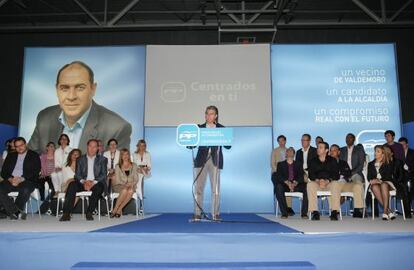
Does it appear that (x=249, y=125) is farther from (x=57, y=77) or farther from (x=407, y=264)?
(x=407, y=264)

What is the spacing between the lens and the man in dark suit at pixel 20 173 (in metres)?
4.94

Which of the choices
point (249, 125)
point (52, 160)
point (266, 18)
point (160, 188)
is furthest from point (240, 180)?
point (266, 18)

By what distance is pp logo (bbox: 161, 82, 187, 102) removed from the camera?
696 cm

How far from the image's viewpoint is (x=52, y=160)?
620 centimetres

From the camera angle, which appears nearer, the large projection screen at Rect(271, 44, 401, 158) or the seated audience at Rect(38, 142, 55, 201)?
the seated audience at Rect(38, 142, 55, 201)

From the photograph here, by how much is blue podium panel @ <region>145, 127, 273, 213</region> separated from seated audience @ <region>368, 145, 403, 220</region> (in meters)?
2.14

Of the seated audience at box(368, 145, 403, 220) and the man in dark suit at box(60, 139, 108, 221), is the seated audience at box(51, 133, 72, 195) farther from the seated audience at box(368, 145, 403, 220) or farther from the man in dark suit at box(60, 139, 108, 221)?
the seated audience at box(368, 145, 403, 220)

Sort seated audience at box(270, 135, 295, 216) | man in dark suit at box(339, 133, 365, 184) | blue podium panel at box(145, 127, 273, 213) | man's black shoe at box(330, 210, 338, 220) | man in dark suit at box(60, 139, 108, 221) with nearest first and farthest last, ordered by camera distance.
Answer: man's black shoe at box(330, 210, 338, 220)
man in dark suit at box(60, 139, 108, 221)
man in dark suit at box(339, 133, 365, 184)
seated audience at box(270, 135, 295, 216)
blue podium panel at box(145, 127, 273, 213)

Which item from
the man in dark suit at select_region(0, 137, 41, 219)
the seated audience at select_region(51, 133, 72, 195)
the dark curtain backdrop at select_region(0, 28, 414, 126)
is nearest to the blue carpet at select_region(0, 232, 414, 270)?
the man in dark suit at select_region(0, 137, 41, 219)

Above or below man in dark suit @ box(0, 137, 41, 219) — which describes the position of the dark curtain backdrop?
above

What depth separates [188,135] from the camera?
147 inches

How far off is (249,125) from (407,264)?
14.5 feet

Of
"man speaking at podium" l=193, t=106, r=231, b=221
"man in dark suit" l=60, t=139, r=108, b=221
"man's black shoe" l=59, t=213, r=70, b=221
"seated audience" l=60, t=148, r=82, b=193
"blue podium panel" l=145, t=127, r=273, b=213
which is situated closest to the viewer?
"man speaking at podium" l=193, t=106, r=231, b=221

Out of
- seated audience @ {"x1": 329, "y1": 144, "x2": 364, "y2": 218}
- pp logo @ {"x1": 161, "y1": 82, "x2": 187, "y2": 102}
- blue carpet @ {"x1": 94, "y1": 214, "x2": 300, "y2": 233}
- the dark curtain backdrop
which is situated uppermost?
the dark curtain backdrop
